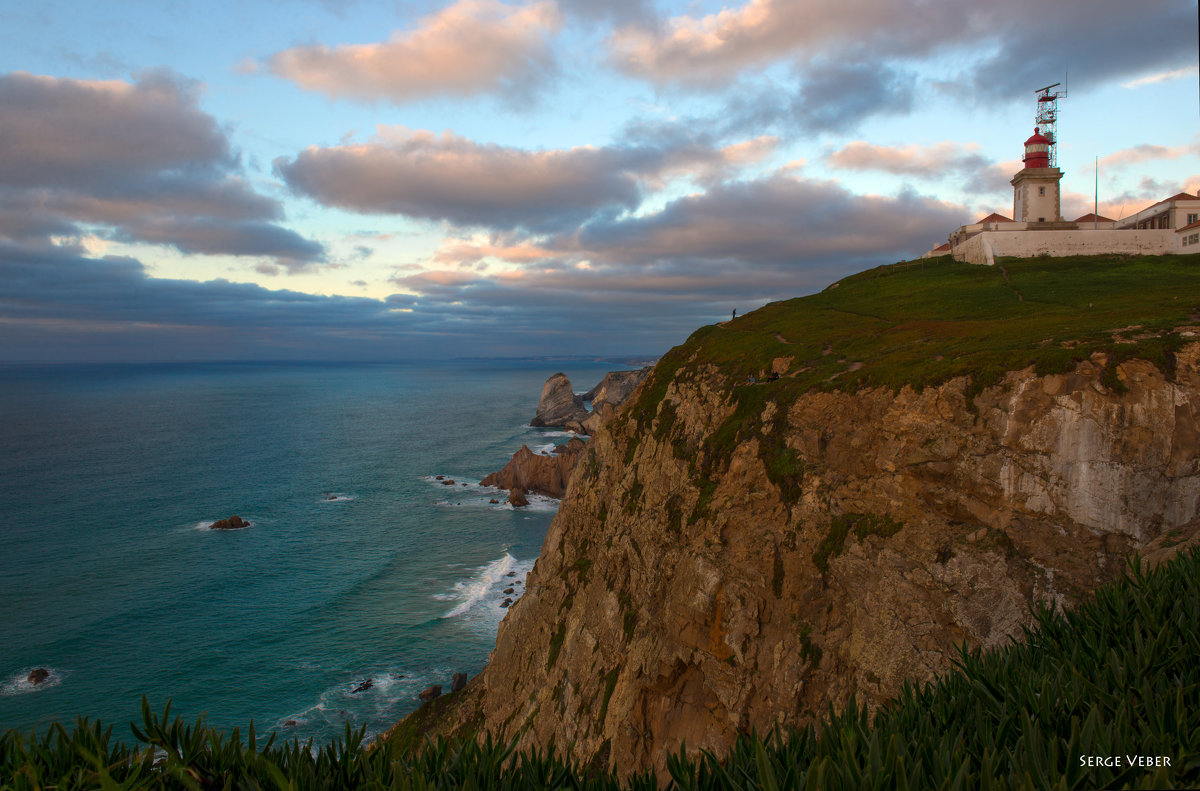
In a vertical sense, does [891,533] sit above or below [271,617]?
above

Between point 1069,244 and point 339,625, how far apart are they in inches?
2894

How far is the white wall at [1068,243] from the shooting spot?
5484cm

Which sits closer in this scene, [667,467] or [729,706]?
[729,706]

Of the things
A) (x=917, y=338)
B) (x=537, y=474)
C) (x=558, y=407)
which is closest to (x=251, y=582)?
(x=537, y=474)

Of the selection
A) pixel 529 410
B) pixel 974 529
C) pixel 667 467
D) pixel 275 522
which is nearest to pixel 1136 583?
pixel 974 529

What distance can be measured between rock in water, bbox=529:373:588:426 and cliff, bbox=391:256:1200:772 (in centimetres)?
12004

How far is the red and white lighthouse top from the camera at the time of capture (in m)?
62.7

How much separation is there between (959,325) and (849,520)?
17400 mm

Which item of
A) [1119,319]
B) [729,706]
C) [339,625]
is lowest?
[339,625]

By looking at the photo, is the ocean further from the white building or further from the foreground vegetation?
the white building

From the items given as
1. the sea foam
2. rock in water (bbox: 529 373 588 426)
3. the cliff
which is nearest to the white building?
the cliff

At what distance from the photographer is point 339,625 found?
50406mm

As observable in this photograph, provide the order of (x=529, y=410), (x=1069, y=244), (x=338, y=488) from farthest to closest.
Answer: (x=529, y=410), (x=338, y=488), (x=1069, y=244)

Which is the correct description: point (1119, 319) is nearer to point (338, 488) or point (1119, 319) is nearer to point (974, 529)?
point (974, 529)
